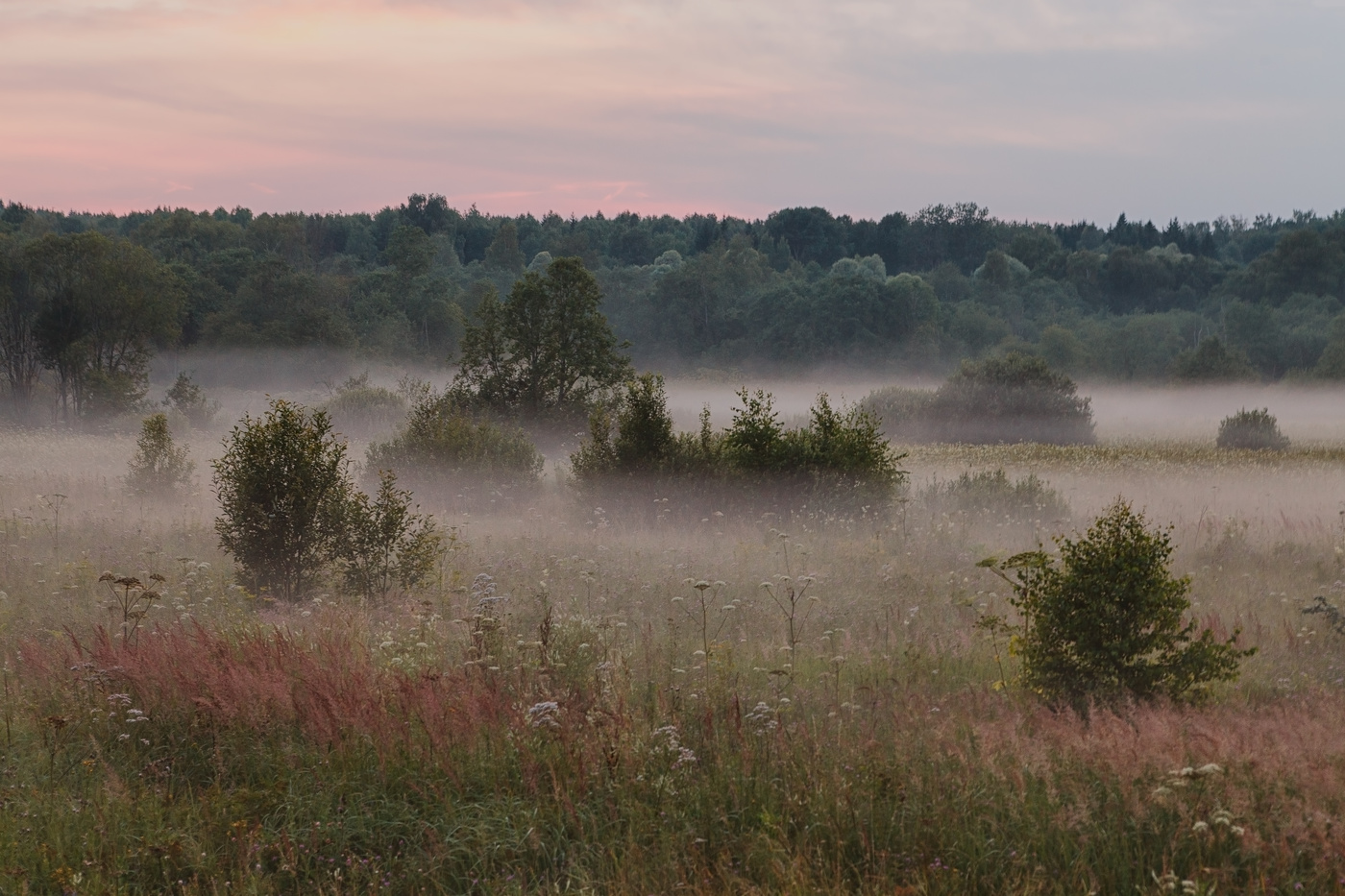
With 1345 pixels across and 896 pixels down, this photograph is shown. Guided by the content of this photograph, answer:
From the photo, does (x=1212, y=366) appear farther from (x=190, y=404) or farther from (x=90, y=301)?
(x=90, y=301)

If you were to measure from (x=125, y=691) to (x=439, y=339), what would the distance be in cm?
7890

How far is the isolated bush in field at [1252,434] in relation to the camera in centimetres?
3269

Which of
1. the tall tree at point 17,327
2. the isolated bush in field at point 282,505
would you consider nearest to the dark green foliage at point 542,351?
the isolated bush in field at point 282,505

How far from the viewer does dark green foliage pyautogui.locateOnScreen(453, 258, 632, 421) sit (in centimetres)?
2802

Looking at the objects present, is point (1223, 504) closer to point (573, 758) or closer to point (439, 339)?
point (573, 758)

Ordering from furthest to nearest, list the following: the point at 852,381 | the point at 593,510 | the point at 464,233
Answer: the point at 464,233 → the point at 852,381 → the point at 593,510

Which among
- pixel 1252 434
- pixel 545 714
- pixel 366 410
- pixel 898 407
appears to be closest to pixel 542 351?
pixel 366 410

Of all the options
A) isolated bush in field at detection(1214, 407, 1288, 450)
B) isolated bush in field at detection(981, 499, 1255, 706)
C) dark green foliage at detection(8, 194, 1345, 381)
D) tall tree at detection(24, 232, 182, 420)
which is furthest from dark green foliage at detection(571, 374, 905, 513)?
tall tree at detection(24, 232, 182, 420)

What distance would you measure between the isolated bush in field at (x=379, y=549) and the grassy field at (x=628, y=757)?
72 centimetres

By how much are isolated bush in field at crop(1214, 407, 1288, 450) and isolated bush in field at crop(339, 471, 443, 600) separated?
2973 centimetres

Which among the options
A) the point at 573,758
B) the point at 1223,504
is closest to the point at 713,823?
the point at 573,758

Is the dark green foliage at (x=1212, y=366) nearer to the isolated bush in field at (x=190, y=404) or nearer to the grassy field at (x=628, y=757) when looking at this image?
the isolated bush in field at (x=190, y=404)

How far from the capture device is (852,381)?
8088 cm

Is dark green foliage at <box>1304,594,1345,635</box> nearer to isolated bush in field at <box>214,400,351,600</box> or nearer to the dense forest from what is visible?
isolated bush in field at <box>214,400,351,600</box>
